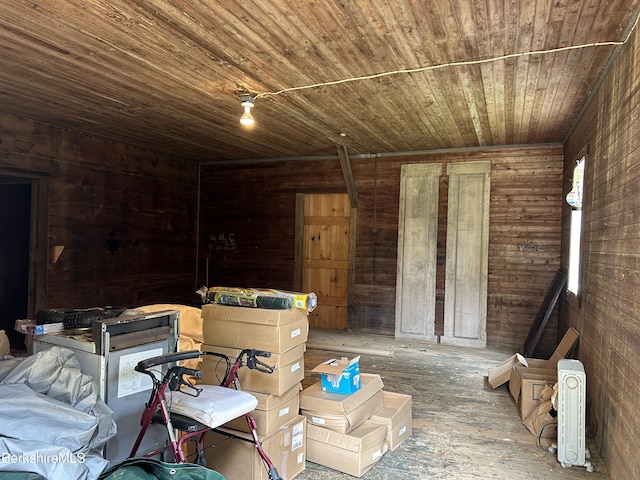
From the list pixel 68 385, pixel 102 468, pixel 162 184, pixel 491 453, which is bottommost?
pixel 491 453

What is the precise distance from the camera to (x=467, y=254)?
244 inches

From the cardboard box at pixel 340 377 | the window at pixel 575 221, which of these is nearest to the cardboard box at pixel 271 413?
the cardboard box at pixel 340 377

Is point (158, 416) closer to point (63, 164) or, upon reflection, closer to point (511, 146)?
point (63, 164)

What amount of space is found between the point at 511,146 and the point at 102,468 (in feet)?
19.5

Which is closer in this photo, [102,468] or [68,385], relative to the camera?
[102,468]

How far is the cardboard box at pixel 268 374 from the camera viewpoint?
2393mm

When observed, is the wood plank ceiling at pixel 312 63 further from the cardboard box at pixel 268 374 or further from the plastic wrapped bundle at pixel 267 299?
the cardboard box at pixel 268 374

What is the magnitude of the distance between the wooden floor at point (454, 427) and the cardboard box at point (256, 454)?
163mm

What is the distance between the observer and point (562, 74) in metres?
3.45

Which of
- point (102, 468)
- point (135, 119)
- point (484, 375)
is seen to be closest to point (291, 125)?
point (135, 119)

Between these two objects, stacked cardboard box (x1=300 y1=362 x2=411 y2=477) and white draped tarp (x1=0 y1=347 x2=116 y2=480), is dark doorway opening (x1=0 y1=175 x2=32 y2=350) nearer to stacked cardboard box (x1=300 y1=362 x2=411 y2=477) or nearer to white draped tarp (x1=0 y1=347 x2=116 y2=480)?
white draped tarp (x1=0 y1=347 x2=116 y2=480)

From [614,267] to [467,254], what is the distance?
3342 mm

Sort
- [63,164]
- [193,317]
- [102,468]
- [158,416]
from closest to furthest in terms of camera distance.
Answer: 1. [102,468]
2. [158,416]
3. [193,317]
4. [63,164]

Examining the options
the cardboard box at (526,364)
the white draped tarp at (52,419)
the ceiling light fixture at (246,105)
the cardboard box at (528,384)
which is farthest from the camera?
the cardboard box at (526,364)
